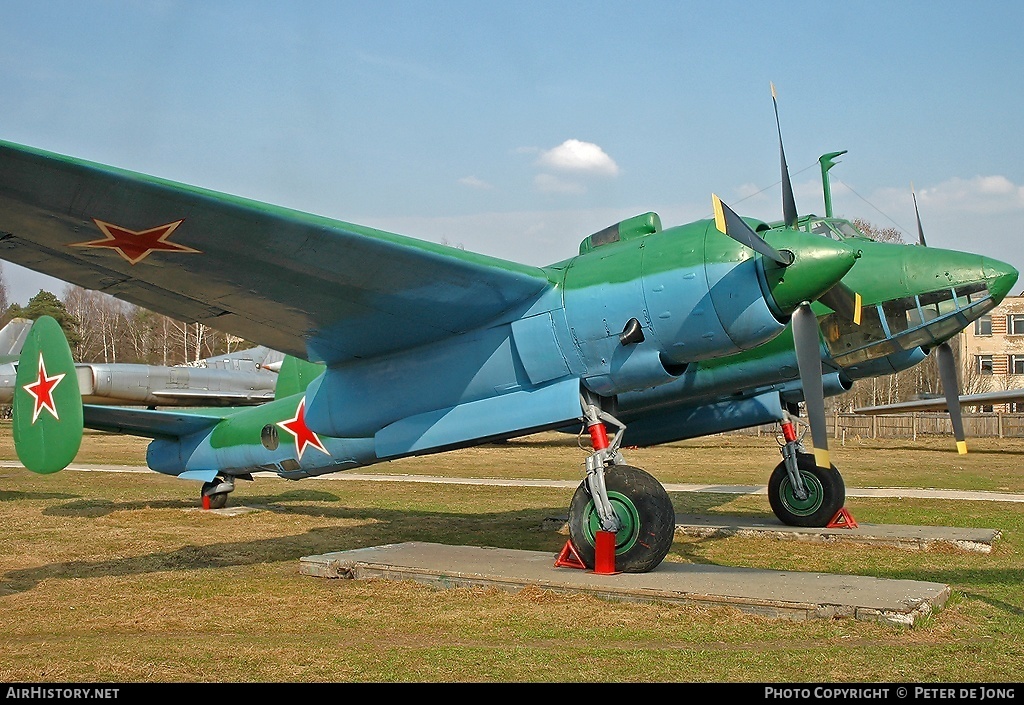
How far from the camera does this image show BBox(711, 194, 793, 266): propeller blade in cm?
704

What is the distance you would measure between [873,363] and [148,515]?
10782mm

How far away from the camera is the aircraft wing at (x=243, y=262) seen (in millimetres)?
6457

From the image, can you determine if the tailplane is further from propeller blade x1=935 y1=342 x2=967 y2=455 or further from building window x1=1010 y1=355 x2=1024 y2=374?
building window x1=1010 y1=355 x2=1024 y2=374

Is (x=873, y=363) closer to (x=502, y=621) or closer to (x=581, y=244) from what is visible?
(x=581, y=244)

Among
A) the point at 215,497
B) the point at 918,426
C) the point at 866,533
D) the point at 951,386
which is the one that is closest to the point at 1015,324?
the point at 918,426

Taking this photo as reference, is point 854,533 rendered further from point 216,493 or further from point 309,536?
point 216,493

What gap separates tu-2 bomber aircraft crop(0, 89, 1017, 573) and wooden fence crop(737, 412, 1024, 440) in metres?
32.4

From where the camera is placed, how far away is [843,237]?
11.4m

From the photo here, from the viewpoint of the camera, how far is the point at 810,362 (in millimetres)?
8430

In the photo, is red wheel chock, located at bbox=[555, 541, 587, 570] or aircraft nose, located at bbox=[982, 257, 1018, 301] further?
aircraft nose, located at bbox=[982, 257, 1018, 301]

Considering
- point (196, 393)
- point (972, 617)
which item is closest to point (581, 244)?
point (972, 617)

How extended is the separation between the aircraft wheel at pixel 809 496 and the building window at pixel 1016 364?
4775 cm

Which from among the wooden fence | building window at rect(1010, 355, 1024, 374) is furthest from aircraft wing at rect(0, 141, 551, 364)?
building window at rect(1010, 355, 1024, 374)

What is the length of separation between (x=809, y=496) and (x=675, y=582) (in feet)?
17.6
